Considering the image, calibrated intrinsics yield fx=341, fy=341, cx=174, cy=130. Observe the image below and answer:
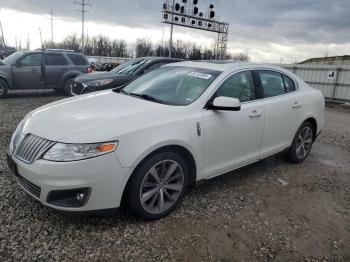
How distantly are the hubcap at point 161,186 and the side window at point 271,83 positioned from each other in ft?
6.21

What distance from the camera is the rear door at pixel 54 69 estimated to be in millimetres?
11805

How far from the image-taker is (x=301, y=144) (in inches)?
220

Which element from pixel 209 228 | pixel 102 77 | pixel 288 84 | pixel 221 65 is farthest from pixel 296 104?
pixel 102 77

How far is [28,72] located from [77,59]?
1.91m

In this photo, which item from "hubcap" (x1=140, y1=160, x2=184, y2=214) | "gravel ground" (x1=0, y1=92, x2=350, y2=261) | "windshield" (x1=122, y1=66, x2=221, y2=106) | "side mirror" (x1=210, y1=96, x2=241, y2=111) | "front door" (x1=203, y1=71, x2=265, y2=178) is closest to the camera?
"gravel ground" (x1=0, y1=92, x2=350, y2=261)

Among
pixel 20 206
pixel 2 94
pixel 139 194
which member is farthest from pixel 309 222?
pixel 2 94

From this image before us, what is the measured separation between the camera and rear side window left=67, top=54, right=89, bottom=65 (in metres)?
12.5

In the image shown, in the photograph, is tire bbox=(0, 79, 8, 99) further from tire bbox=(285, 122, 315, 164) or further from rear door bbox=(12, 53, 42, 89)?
tire bbox=(285, 122, 315, 164)

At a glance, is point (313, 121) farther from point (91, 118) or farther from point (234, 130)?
point (91, 118)

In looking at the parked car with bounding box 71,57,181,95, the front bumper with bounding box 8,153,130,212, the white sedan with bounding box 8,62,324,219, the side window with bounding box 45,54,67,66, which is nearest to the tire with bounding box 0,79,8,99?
the side window with bounding box 45,54,67,66

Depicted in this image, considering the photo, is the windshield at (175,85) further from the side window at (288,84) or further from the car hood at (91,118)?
the side window at (288,84)

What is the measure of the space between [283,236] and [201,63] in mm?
2474

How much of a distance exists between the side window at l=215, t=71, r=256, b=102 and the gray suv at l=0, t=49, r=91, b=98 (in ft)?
29.9

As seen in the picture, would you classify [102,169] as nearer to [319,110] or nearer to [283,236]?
[283,236]
